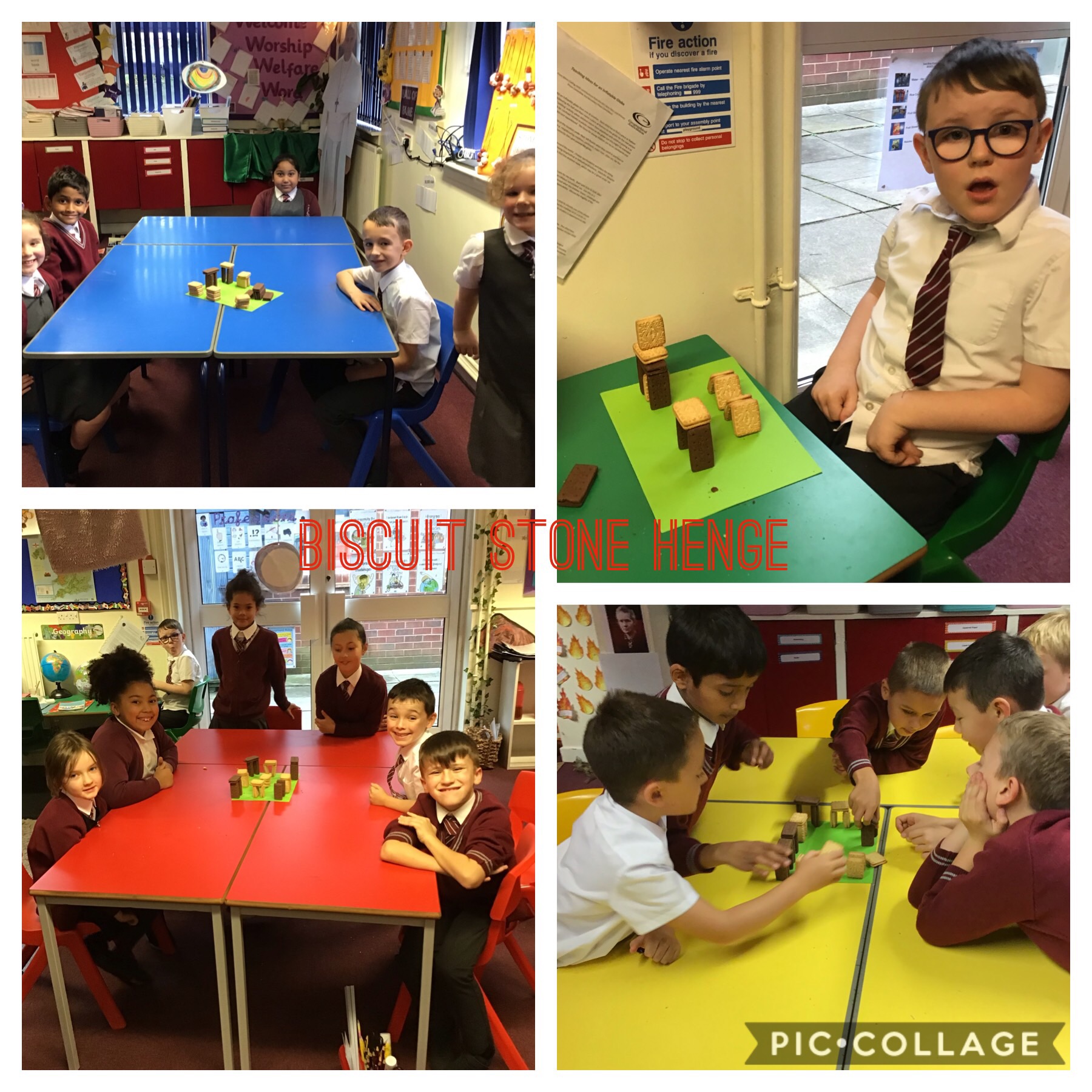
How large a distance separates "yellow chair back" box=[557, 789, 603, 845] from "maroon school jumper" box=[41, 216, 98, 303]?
1.19m

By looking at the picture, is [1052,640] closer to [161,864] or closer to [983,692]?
[983,692]

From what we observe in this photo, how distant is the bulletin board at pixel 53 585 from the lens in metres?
1.61

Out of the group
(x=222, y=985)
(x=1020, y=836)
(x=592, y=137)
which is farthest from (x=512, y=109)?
(x=222, y=985)

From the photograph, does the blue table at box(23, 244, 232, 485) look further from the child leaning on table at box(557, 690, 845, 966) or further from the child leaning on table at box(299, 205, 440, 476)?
the child leaning on table at box(557, 690, 845, 966)

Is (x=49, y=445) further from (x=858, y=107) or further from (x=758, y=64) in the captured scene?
(x=858, y=107)

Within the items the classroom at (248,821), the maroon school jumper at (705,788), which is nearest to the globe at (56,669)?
the classroom at (248,821)

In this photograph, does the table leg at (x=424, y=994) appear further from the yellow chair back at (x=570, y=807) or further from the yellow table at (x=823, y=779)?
the yellow table at (x=823, y=779)

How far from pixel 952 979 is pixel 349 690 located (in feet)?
3.71

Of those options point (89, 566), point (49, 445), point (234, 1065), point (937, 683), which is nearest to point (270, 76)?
point (49, 445)

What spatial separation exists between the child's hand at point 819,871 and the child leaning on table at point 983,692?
119 millimetres

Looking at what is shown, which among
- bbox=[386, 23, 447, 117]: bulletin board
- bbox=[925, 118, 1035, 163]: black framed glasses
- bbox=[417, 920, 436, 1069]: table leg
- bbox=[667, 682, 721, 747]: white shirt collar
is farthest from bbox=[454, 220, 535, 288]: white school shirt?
bbox=[417, 920, 436, 1069]: table leg

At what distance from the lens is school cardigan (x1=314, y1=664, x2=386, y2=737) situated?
180cm

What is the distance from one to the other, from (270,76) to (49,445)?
702 mm

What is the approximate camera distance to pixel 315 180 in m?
1.54
